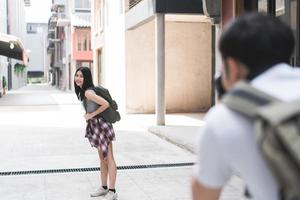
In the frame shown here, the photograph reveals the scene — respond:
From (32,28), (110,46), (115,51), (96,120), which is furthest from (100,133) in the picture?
(32,28)

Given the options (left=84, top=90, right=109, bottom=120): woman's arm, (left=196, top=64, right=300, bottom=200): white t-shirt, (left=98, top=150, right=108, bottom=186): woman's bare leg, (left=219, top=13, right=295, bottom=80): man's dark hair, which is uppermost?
(left=219, top=13, right=295, bottom=80): man's dark hair

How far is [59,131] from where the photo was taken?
13367mm

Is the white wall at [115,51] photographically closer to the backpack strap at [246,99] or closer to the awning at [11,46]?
the awning at [11,46]

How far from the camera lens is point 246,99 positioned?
1.52 m

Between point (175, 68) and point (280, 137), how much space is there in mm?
16875

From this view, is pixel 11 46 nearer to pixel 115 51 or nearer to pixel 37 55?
pixel 115 51

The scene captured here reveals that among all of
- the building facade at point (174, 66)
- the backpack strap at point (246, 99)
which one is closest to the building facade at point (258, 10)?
the backpack strap at point (246, 99)

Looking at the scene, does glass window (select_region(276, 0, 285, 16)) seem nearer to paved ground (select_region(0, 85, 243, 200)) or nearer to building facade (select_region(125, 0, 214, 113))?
paved ground (select_region(0, 85, 243, 200))

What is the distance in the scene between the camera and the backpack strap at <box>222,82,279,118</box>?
149cm

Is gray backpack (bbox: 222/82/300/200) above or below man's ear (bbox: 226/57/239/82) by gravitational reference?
below

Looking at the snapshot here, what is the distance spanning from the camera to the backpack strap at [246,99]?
149cm

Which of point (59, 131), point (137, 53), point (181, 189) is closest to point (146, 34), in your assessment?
point (137, 53)

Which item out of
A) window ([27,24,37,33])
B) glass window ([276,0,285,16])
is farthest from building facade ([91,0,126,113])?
window ([27,24,37,33])

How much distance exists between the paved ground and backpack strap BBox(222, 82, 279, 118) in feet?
15.4
